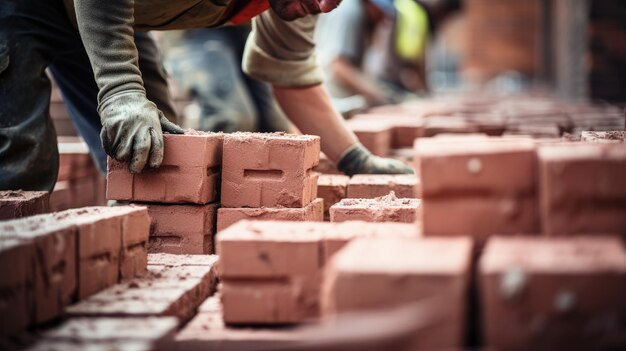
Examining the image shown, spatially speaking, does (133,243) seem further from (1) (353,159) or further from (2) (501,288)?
(1) (353,159)

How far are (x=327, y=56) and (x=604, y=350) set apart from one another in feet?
31.1

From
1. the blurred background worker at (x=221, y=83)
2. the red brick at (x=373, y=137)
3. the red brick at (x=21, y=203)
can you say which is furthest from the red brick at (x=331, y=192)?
the blurred background worker at (x=221, y=83)

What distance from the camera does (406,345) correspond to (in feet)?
6.61

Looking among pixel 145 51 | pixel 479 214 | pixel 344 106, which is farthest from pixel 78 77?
pixel 344 106

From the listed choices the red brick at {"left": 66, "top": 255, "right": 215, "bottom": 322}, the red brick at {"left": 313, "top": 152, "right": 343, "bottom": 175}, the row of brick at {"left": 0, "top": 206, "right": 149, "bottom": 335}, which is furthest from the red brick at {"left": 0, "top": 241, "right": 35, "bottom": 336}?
the red brick at {"left": 313, "top": 152, "right": 343, "bottom": 175}

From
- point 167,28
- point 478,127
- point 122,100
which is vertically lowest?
point 478,127

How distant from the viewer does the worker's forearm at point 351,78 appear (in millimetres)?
10977

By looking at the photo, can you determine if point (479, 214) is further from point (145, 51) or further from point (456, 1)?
point (456, 1)

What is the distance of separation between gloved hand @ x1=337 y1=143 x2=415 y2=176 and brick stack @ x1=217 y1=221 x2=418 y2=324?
6.58 feet

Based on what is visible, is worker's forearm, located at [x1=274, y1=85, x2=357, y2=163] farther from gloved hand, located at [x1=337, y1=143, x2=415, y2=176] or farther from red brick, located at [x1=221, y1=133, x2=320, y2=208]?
red brick, located at [x1=221, y1=133, x2=320, y2=208]

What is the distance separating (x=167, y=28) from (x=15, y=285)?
2184mm

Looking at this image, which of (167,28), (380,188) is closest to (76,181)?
(167,28)

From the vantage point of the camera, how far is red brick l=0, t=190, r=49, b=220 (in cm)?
336

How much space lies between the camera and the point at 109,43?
3615 millimetres
